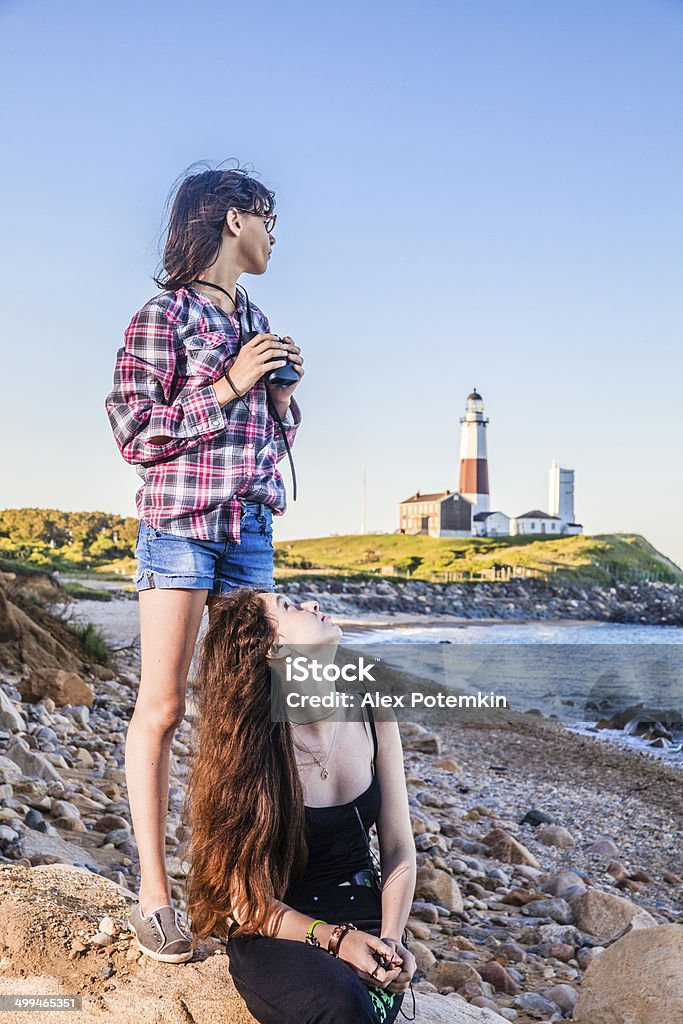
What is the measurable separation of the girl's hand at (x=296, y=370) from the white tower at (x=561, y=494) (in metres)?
3.38

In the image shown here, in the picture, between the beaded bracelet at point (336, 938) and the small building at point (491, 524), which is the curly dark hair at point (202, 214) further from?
the small building at point (491, 524)

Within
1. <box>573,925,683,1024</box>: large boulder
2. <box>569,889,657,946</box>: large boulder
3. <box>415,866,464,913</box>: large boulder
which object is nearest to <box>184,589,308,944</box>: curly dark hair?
<box>573,925,683,1024</box>: large boulder

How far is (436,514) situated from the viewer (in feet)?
14.2

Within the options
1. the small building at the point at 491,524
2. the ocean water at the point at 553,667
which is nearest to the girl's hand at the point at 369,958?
the small building at the point at 491,524

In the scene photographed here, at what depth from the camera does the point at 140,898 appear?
126 cm

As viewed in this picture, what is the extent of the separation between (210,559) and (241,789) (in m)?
0.31

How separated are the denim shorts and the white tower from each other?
3.40m

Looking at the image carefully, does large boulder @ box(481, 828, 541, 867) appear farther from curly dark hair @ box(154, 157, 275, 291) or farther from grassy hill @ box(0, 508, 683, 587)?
curly dark hair @ box(154, 157, 275, 291)

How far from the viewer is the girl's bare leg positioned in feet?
4.16

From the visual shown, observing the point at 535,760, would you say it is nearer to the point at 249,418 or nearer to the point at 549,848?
the point at 549,848

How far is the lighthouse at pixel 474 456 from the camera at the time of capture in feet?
14.8

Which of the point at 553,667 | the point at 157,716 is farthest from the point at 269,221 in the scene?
the point at 553,667

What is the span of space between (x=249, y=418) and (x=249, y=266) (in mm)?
242

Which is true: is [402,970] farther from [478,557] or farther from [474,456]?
[474,456]
